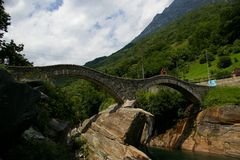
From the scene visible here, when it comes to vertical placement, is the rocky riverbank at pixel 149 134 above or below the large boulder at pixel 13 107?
below

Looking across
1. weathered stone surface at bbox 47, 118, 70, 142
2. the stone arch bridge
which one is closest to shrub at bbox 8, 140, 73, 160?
weathered stone surface at bbox 47, 118, 70, 142

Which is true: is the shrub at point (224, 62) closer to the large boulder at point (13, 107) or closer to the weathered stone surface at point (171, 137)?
the weathered stone surface at point (171, 137)

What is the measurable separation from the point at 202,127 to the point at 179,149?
556 centimetres

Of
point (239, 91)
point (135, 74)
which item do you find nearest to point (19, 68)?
point (239, 91)

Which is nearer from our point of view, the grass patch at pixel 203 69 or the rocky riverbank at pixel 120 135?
the rocky riverbank at pixel 120 135

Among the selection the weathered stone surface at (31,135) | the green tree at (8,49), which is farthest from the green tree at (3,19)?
the weathered stone surface at (31,135)

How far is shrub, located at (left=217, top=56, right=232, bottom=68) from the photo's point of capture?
3352 inches

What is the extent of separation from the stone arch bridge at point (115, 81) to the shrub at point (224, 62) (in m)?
21.5

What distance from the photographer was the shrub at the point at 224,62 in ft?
279

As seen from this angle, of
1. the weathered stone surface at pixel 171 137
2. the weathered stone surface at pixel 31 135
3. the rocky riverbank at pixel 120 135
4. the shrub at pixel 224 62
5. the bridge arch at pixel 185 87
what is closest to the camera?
the weathered stone surface at pixel 31 135

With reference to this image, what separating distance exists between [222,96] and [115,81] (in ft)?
65.6

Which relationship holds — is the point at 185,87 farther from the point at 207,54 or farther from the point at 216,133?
the point at 207,54

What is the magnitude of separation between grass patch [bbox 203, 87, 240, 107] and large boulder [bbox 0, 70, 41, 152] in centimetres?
4752

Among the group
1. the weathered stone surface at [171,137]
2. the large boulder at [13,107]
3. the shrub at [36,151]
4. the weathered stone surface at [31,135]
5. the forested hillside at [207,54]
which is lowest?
the weathered stone surface at [171,137]
